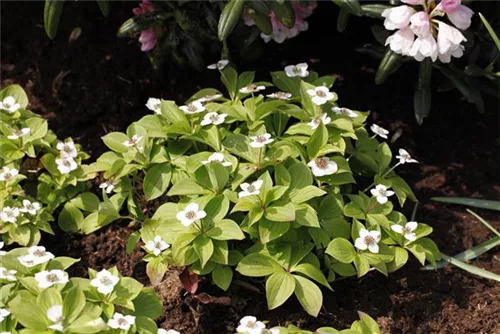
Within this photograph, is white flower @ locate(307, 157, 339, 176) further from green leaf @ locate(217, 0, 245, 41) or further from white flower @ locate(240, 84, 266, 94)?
green leaf @ locate(217, 0, 245, 41)

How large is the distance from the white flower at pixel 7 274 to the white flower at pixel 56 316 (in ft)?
0.59

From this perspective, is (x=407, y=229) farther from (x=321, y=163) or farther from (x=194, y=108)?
(x=194, y=108)

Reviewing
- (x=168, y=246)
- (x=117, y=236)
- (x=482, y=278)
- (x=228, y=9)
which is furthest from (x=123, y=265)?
(x=482, y=278)

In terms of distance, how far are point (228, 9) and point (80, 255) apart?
0.89 m

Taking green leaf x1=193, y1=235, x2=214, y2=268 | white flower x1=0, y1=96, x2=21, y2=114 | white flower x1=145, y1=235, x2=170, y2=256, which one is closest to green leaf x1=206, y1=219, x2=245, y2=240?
green leaf x1=193, y1=235, x2=214, y2=268

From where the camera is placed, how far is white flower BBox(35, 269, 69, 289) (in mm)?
2074

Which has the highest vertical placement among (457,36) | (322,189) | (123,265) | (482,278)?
(457,36)

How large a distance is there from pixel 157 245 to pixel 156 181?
220mm

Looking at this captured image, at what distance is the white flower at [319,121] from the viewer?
249 cm

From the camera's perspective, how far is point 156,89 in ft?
10.6

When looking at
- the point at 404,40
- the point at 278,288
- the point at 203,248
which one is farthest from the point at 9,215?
the point at 404,40

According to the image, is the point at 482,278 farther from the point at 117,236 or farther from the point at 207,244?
the point at 117,236

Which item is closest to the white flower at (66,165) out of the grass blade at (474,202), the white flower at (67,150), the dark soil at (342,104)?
the white flower at (67,150)

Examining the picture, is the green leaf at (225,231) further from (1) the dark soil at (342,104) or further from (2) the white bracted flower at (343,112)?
(2) the white bracted flower at (343,112)
